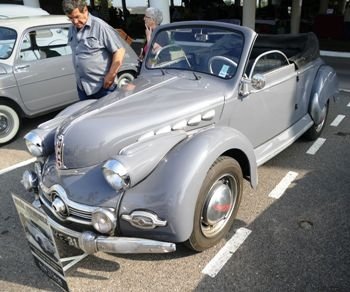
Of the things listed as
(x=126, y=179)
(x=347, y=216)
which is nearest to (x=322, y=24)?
(x=347, y=216)

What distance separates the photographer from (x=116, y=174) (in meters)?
2.37

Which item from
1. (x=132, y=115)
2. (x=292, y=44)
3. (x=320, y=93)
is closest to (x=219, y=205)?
(x=132, y=115)

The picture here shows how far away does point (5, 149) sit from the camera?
5145mm

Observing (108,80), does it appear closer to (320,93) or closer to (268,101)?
(268,101)

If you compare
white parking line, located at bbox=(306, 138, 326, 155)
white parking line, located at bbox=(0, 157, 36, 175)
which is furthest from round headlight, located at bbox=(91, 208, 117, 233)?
white parking line, located at bbox=(306, 138, 326, 155)

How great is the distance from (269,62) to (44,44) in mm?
3354

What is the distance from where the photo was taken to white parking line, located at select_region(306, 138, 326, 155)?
14.9 feet

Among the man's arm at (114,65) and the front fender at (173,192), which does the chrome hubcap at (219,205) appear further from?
the man's arm at (114,65)

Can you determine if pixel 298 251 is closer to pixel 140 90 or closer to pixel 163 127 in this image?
pixel 163 127

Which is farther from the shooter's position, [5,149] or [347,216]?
[5,149]

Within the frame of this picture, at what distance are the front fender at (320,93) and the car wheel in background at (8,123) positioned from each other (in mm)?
3942

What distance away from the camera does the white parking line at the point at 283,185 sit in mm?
3643

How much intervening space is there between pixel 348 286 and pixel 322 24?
14633mm

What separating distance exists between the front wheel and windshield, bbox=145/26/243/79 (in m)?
0.95
